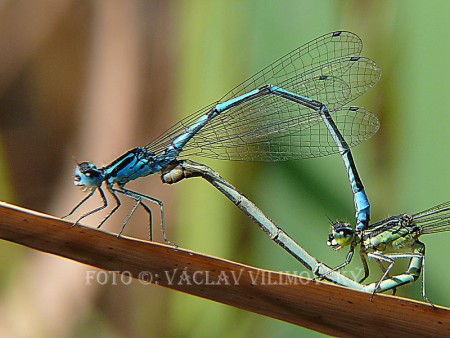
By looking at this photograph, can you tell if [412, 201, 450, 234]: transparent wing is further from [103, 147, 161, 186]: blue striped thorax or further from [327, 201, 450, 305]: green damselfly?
[103, 147, 161, 186]: blue striped thorax

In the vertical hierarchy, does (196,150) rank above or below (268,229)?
above

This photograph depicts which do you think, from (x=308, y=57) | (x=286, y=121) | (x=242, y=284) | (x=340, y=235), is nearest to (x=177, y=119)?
(x=286, y=121)

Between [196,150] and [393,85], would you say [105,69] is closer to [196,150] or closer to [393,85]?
[196,150]

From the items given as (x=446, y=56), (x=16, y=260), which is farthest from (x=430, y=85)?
(x=16, y=260)

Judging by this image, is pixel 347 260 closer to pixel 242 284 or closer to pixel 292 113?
pixel 292 113

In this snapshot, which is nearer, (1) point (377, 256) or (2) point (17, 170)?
(1) point (377, 256)

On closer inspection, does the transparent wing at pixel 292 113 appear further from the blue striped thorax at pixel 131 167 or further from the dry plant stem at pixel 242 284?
the dry plant stem at pixel 242 284

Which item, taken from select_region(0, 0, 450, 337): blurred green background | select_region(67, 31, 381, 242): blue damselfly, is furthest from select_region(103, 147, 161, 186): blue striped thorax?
select_region(0, 0, 450, 337): blurred green background

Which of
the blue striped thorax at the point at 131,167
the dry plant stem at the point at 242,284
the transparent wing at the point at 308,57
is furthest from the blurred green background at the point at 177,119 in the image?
the dry plant stem at the point at 242,284
